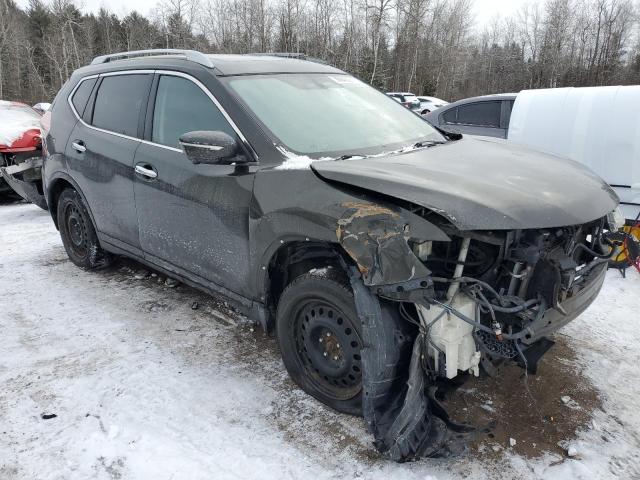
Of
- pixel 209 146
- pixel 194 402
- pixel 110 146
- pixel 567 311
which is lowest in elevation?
pixel 194 402

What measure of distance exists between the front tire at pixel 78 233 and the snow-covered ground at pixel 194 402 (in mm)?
412

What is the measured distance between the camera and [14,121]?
8.70m

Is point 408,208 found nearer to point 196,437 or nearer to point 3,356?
point 196,437

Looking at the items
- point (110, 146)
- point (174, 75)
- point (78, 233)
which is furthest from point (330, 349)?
point (78, 233)

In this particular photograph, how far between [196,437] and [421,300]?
4.62ft

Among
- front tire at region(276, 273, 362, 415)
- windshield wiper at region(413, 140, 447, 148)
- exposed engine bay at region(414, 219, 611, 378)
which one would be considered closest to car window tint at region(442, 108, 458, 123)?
windshield wiper at region(413, 140, 447, 148)

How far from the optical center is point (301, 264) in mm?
2877

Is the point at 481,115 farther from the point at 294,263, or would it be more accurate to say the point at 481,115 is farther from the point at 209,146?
the point at 209,146

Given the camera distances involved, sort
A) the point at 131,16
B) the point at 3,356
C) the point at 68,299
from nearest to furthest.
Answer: the point at 3,356 → the point at 68,299 → the point at 131,16

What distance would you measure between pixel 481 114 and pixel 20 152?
7313 millimetres

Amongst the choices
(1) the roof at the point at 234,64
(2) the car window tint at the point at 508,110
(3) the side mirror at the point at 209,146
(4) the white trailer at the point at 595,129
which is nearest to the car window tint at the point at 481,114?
(2) the car window tint at the point at 508,110

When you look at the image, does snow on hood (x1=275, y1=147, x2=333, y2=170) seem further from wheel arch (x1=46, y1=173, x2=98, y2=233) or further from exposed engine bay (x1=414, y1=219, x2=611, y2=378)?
wheel arch (x1=46, y1=173, x2=98, y2=233)

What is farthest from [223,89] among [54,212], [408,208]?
[54,212]

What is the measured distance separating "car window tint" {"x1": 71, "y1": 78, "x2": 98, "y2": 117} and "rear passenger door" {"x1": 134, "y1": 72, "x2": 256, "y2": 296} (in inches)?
45.3
